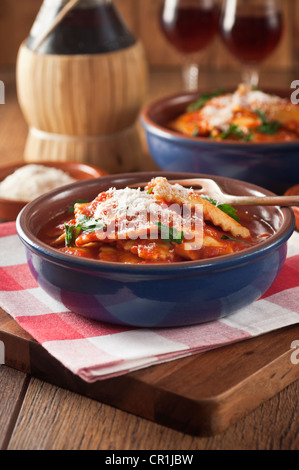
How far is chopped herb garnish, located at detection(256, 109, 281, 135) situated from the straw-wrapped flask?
1.61 ft

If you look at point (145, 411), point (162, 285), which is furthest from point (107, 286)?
point (145, 411)

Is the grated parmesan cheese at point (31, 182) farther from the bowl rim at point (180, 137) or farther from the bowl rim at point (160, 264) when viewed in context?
the bowl rim at point (160, 264)

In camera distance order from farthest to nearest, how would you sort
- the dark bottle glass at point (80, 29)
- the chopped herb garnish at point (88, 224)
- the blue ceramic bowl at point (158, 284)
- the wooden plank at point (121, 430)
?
1. the dark bottle glass at point (80, 29)
2. the chopped herb garnish at point (88, 224)
3. the blue ceramic bowl at point (158, 284)
4. the wooden plank at point (121, 430)

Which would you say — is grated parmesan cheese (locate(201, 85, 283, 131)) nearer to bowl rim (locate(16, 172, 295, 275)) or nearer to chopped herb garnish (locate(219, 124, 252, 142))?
chopped herb garnish (locate(219, 124, 252, 142))

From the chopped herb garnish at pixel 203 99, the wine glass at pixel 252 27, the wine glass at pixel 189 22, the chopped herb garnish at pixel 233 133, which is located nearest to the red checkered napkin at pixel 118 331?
the chopped herb garnish at pixel 233 133

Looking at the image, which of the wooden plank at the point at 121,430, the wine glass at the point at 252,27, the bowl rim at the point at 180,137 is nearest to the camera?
the wooden plank at the point at 121,430

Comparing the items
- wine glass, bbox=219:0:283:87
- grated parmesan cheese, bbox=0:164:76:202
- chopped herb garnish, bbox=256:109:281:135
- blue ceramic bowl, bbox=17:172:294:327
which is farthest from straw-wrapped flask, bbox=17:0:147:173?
blue ceramic bowl, bbox=17:172:294:327

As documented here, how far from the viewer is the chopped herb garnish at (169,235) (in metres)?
1.26

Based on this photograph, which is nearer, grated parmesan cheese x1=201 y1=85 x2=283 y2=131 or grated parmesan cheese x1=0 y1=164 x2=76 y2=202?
grated parmesan cheese x1=0 y1=164 x2=76 y2=202

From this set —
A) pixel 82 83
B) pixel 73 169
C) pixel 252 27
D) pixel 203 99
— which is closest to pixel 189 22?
pixel 252 27

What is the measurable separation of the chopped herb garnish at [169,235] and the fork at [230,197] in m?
0.24

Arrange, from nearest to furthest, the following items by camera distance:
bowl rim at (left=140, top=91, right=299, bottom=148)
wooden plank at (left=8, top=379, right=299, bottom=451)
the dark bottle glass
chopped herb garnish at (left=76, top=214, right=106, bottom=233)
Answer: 1. wooden plank at (left=8, top=379, right=299, bottom=451)
2. chopped herb garnish at (left=76, top=214, right=106, bottom=233)
3. bowl rim at (left=140, top=91, right=299, bottom=148)
4. the dark bottle glass

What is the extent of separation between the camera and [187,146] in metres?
1.97

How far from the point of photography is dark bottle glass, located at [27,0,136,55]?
7.17ft
